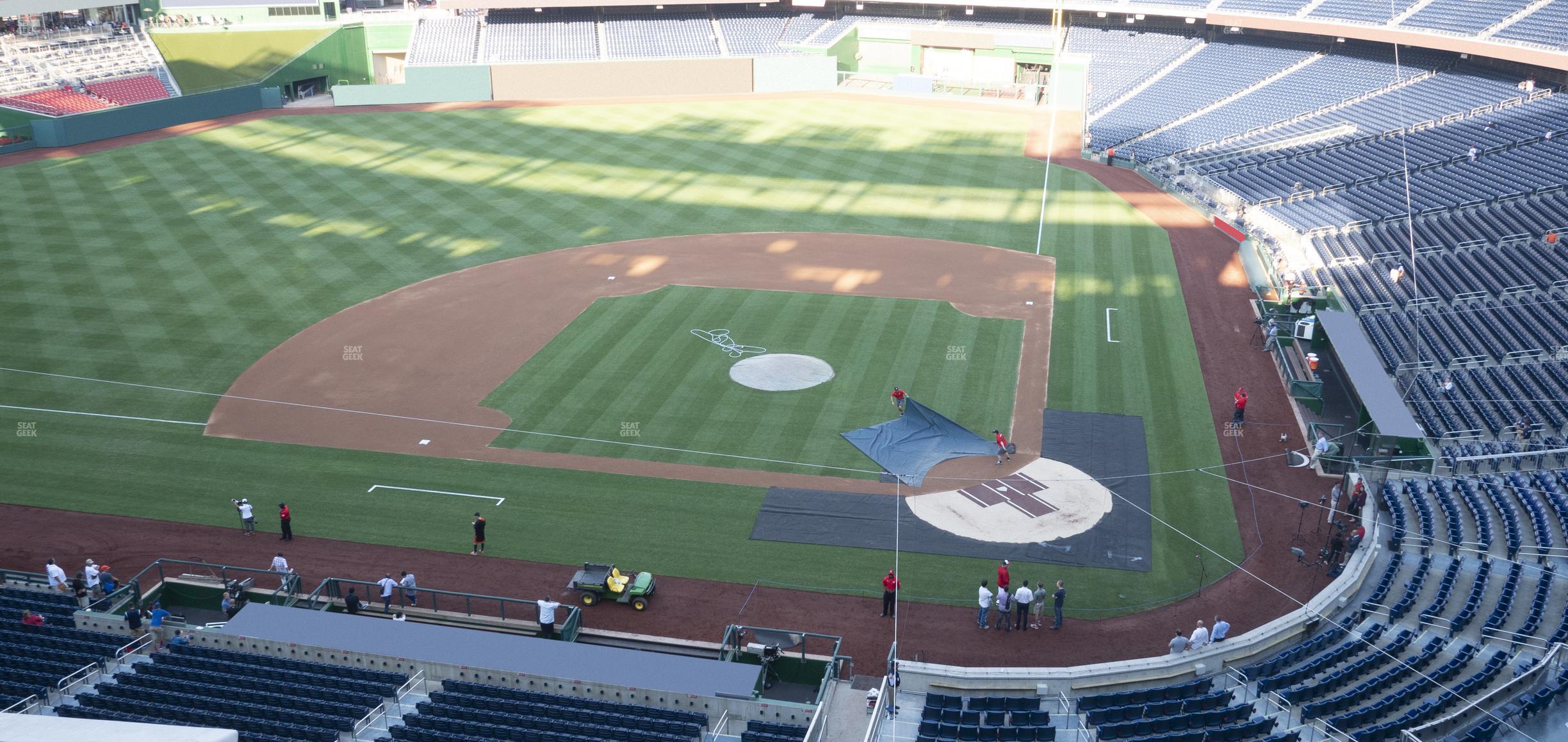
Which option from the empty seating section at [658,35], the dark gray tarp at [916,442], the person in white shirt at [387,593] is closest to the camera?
the person in white shirt at [387,593]

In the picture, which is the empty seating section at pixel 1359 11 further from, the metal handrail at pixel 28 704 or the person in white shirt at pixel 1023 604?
the metal handrail at pixel 28 704

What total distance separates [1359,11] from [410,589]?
55.7m

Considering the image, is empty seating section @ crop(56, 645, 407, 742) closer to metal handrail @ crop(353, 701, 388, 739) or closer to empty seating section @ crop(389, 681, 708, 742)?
metal handrail @ crop(353, 701, 388, 739)

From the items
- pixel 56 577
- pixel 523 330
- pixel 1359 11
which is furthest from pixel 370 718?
pixel 1359 11

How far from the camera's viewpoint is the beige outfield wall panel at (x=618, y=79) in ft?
220

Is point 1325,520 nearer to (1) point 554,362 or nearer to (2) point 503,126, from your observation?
(1) point 554,362

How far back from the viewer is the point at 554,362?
3238cm

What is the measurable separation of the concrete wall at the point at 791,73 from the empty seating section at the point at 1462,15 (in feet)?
102

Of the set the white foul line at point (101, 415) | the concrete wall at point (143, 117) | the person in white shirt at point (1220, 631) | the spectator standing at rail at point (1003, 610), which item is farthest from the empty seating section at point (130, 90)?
the person in white shirt at point (1220, 631)

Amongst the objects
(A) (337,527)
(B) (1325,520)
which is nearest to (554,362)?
(A) (337,527)

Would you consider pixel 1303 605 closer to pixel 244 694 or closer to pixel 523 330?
pixel 244 694

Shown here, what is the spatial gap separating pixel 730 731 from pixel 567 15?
217ft

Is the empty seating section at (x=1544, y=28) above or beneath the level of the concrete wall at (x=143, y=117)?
above

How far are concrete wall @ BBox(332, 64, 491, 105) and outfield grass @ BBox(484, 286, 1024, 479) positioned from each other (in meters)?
34.7
